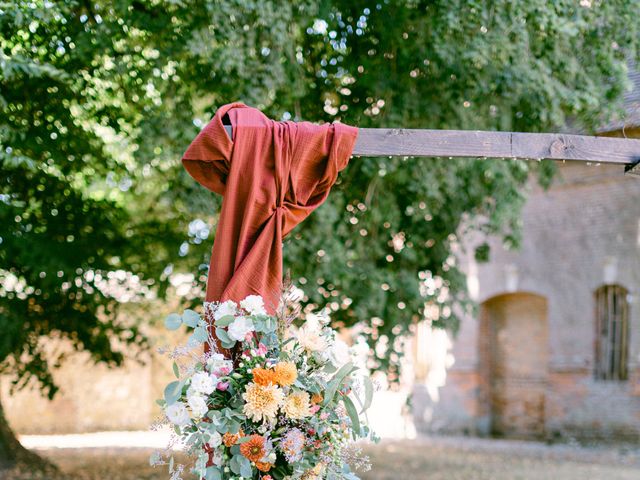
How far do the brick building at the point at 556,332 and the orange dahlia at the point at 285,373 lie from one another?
10395 millimetres

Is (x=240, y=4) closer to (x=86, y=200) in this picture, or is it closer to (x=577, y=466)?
(x=86, y=200)

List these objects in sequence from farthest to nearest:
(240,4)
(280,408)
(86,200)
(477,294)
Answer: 1. (477,294)
2. (86,200)
3. (240,4)
4. (280,408)

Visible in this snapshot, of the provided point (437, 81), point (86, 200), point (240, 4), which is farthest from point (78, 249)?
point (437, 81)

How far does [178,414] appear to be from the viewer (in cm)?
380

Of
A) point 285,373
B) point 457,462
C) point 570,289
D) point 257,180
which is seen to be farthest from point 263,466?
point 570,289

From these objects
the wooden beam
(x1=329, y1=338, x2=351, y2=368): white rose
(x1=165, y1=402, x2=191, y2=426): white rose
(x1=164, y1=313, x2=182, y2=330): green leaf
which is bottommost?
(x1=165, y1=402, x2=191, y2=426): white rose

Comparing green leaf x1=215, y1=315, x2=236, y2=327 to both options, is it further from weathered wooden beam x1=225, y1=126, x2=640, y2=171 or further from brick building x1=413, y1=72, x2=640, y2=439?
brick building x1=413, y1=72, x2=640, y2=439

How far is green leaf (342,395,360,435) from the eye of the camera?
4.05 metres

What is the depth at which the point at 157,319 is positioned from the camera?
11922 millimetres

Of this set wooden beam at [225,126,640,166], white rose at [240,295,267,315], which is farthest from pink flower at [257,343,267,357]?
wooden beam at [225,126,640,166]

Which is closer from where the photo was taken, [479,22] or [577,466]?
[479,22]

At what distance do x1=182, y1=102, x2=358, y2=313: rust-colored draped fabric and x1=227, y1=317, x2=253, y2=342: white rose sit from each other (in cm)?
20

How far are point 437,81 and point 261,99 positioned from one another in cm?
208

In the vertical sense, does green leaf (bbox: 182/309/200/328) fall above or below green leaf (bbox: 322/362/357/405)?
above
